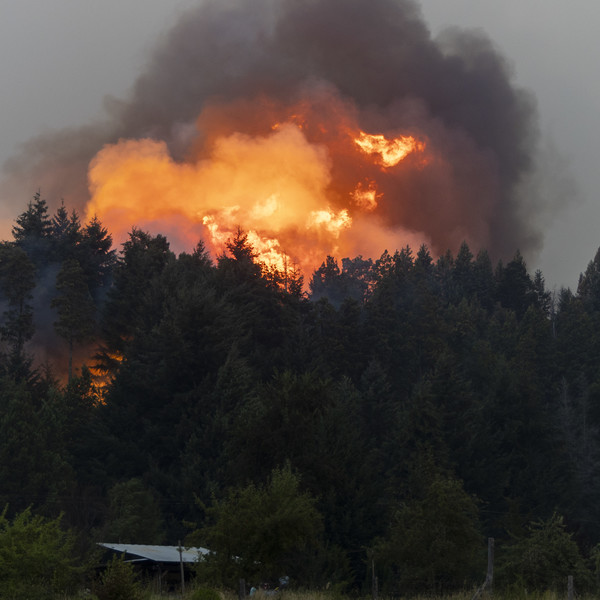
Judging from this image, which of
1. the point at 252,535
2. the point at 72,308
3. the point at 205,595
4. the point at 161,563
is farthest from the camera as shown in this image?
the point at 72,308

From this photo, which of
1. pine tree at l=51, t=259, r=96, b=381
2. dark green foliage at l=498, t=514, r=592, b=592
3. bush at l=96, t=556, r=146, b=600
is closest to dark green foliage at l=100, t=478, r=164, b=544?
dark green foliage at l=498, t=514, r=592, b=592

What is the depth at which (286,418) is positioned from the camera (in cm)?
6462

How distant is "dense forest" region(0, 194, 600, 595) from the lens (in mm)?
42500

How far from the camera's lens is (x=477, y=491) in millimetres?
86125

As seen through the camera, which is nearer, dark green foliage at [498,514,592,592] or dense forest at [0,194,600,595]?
dark green foliage at [498,514,592,592]

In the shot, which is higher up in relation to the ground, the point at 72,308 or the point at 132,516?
the point at 72,308

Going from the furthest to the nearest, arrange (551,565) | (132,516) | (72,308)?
(72,308), (132,516), (551,565)

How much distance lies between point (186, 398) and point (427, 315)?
4653cm

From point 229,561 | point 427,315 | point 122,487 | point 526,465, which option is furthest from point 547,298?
point 229,561

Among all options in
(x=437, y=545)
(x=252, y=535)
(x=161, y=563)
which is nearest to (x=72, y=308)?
(x=161, y=563)

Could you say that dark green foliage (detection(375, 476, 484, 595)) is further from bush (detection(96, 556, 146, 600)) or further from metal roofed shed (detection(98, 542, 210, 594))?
bush (detection(96, 556, 146, 600))

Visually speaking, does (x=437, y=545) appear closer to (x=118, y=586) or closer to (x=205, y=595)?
(x=205, y=595)

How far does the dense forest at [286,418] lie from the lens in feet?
139

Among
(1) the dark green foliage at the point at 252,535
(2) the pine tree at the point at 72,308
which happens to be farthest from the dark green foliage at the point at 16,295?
(1) the dark green foliage at the point at 252,535
